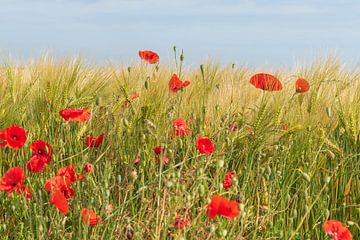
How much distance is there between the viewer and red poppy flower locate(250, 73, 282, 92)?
192cm

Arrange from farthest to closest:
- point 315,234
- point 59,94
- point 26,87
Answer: point 26,87 → point 59,94 → point 315,234

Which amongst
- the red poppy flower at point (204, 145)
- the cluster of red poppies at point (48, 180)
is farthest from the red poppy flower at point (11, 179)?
the red poppy flower at point (204, 145)

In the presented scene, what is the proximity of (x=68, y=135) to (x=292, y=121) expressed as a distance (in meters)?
0.83

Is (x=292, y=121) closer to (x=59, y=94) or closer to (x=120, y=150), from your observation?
(x=120, y=150)

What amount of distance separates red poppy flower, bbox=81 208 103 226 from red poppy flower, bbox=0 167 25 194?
24cm

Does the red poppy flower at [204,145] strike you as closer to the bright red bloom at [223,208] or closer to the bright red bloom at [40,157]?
the bright red bloom at [223,208]

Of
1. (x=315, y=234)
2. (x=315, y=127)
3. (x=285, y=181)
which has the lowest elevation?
(x=315, y=234)

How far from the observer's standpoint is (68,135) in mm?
2125

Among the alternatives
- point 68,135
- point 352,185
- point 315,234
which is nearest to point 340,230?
point 315,234

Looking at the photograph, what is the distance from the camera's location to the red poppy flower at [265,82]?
192cm

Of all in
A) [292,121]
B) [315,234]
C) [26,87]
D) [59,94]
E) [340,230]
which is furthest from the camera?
[26,87]

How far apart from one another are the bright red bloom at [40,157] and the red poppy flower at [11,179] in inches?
3.5

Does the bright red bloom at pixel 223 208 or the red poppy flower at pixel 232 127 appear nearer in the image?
the bright red bloom at pixel 223 208

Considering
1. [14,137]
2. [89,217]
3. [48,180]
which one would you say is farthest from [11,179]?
[89,217]
